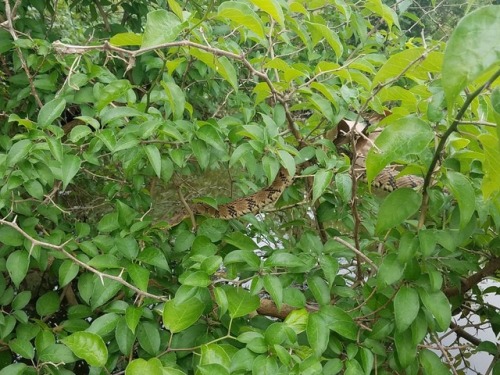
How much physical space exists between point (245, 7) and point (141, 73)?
0.97 metres

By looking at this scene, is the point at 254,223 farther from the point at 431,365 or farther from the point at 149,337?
the point at 431,365

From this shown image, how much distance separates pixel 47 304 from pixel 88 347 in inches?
20.6

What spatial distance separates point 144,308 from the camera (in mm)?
1049

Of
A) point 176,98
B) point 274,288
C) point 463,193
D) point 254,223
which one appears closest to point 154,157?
point 176,98

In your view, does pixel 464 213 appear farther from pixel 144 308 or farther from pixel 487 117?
pixel 144 308

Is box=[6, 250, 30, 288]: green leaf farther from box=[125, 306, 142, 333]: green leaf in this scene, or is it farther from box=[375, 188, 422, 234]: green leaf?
box=[375, 188, 422, 234]: green leaf

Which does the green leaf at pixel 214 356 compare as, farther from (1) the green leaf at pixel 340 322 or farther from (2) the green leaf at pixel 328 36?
(2) the green leaf at pixel 328 36

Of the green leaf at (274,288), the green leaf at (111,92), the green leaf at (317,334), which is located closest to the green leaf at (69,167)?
the green leaf at (111,92)

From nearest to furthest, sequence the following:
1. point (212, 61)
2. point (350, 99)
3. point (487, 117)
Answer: point (487, 117) < point (212, 61) < point (350, 99)

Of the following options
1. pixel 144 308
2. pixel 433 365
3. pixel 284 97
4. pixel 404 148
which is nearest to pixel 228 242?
pixel 144 308

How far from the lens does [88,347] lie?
0.85 m

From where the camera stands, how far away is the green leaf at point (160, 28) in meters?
0.70

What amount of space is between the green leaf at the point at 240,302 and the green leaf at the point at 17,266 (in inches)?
17.6

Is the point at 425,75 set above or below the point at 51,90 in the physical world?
above
